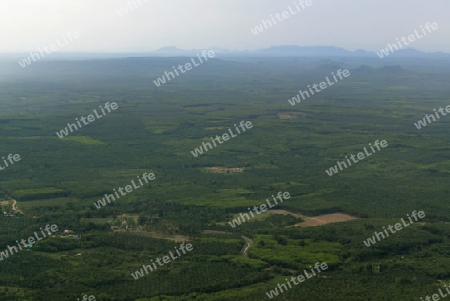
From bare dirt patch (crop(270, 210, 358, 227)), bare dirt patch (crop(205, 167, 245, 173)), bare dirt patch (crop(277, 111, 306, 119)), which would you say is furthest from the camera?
bare dirt patch (crop(277, 111, 306, 119))

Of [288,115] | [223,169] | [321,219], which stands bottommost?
[288,115]

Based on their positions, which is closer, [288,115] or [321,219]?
[321,219]

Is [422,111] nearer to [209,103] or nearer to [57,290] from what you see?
[209,103]

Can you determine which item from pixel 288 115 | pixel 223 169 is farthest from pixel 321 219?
pixel 288 115

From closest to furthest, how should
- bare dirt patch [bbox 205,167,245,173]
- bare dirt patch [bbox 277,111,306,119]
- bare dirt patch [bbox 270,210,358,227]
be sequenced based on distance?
bare dirt patch [bbox 270,210,358,227] → bare dirt patch [bbox 205,167,245,173] → bare dirt patch [bbox 277,111,306,119]

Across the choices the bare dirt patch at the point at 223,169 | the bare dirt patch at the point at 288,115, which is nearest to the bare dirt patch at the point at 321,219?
the bare dirt patch at the point at 223,169

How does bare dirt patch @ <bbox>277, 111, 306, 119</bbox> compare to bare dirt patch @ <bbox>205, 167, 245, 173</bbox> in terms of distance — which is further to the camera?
bare dirt patch @ <bbox>277, 111, 306, 119</bbox>

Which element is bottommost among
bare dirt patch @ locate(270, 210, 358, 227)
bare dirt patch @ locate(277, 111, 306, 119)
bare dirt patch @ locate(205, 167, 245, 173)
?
bare dirt patch @ locate(277, 111, 306, 119)

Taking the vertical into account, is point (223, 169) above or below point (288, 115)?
above

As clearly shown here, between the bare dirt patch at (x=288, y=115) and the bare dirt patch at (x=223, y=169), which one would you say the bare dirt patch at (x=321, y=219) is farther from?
the bare dirt patch at (x=288, y=115)

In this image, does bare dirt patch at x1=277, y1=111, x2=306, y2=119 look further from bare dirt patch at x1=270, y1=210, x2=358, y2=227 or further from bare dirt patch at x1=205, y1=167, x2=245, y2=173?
bare dirt patch at x1=270, y1=210, x2=358, y2=227

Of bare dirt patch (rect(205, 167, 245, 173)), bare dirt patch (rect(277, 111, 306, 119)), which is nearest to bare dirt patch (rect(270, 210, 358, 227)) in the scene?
bare dirt patch (rect(205, 167, 245, 173))

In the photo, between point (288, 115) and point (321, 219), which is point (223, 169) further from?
point (288, 115)
